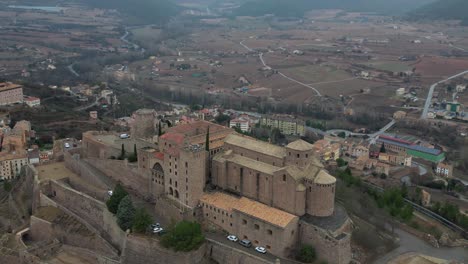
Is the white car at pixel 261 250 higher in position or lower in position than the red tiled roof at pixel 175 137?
lower

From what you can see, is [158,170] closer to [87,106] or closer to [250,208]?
[250,208]

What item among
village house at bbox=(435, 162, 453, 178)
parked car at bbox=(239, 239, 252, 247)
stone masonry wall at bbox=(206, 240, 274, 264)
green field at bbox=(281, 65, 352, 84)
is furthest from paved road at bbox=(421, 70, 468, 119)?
stone masonry wall at bbox=(206, 240, 274, 264)

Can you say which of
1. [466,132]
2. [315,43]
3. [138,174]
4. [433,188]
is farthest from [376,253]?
[315,43]

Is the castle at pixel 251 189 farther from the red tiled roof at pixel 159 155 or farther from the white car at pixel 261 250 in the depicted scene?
the white car at pixel 261 250

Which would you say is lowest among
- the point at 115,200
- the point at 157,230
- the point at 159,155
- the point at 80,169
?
the point at 157,230

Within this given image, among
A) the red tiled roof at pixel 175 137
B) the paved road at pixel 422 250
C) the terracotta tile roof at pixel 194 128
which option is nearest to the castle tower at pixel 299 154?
the red tiled roof at pixel 175 137

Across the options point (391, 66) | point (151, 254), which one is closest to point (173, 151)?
point (151, 254)

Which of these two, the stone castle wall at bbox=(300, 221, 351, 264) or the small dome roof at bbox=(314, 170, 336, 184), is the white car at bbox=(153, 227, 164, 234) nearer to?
the stone castle wall at bbox=(300, 221, 351, 264)
